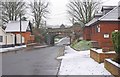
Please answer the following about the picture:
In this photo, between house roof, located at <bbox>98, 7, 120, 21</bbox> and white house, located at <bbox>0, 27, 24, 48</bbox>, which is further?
white house, located at <bbox>0, 27, 24, 48</bbox>

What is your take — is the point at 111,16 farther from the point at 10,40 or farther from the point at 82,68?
the point at 10,40

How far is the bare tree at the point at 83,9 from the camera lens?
74188 millimetres

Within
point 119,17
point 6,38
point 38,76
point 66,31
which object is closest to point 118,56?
point 38,76

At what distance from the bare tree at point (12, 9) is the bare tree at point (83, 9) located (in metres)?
12.9

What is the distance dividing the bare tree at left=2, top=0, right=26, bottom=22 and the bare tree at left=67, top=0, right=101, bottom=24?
12.9 m

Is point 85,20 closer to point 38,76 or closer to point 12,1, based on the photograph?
point 12,1

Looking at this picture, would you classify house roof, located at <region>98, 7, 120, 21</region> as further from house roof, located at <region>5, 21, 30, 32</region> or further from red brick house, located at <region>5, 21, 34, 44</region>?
house roof, located at <region>5, 21, 30, 32</region>

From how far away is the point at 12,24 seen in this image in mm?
74688

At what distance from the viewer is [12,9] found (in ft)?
259

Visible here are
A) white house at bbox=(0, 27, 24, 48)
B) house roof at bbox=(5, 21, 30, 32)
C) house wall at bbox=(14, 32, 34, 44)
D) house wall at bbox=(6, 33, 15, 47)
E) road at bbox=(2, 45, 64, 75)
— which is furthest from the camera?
house roof at bbox=(5, 21, 30, 32)

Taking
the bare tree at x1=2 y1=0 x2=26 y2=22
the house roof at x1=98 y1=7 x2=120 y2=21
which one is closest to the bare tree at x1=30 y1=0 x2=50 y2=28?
the bare tree at x1=2 y1=0 x2=26 y2=22

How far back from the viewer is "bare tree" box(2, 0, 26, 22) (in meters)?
Answer: 78.6

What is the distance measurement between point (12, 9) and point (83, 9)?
1805 cm

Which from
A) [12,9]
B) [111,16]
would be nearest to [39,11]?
[12,9]
